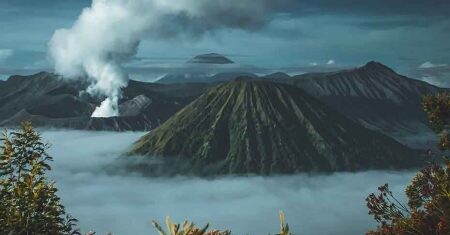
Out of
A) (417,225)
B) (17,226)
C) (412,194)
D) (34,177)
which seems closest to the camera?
(17,226)

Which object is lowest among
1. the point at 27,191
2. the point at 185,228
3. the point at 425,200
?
the point at 425,200

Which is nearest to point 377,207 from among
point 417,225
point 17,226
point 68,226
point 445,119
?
point 417,225

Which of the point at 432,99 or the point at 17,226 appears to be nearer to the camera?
the point at 17,226

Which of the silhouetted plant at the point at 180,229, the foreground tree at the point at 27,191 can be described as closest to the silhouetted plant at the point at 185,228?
the silhouetted plant at the point at 180,229

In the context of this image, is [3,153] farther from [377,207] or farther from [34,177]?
[377,207]

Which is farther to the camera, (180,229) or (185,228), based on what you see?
(185,228)

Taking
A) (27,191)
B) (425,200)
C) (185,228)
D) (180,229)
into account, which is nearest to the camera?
(180,229)

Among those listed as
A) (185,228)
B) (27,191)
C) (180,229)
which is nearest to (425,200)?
(27,191)

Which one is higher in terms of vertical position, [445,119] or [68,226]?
[445,119]

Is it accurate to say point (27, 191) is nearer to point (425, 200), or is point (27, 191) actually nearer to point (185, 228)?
point (185, 228)
